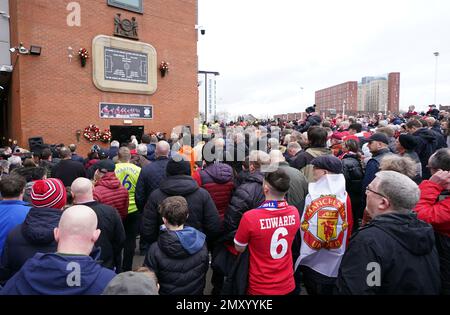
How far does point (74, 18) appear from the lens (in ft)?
39.6

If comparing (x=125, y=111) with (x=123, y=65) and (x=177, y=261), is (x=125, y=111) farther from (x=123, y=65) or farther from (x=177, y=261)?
(x=177, y=261)

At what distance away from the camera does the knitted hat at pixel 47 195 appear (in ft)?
7.71

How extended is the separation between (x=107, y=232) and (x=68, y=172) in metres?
2.64

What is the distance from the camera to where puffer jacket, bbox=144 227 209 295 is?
99.2 inches

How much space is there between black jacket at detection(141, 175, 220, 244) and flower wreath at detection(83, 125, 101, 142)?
10.9 meters

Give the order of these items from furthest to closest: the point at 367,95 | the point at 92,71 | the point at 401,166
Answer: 1. the point at 367,95
2. the point at 92,71
3. the point at 401,166

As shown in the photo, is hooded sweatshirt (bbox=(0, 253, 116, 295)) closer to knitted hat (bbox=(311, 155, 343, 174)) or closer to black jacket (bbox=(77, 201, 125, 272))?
black jacket (bbox=(77, 201, 125, 272))

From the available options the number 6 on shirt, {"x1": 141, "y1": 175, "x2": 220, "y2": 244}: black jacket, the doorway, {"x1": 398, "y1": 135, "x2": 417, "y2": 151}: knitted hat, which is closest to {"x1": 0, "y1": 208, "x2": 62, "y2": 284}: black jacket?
{"x1": 141, "y1": 175, "x2": 220, "y2": 244}: black jacket

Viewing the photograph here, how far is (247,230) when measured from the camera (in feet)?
8.39

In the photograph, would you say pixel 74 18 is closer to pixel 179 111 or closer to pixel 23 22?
pixel 23 22

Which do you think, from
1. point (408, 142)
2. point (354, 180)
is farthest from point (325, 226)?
point (408, 142)

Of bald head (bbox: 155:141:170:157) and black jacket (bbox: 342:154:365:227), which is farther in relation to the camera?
bald head (bbox: 155:141:170:157)

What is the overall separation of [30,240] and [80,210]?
0.80 m
